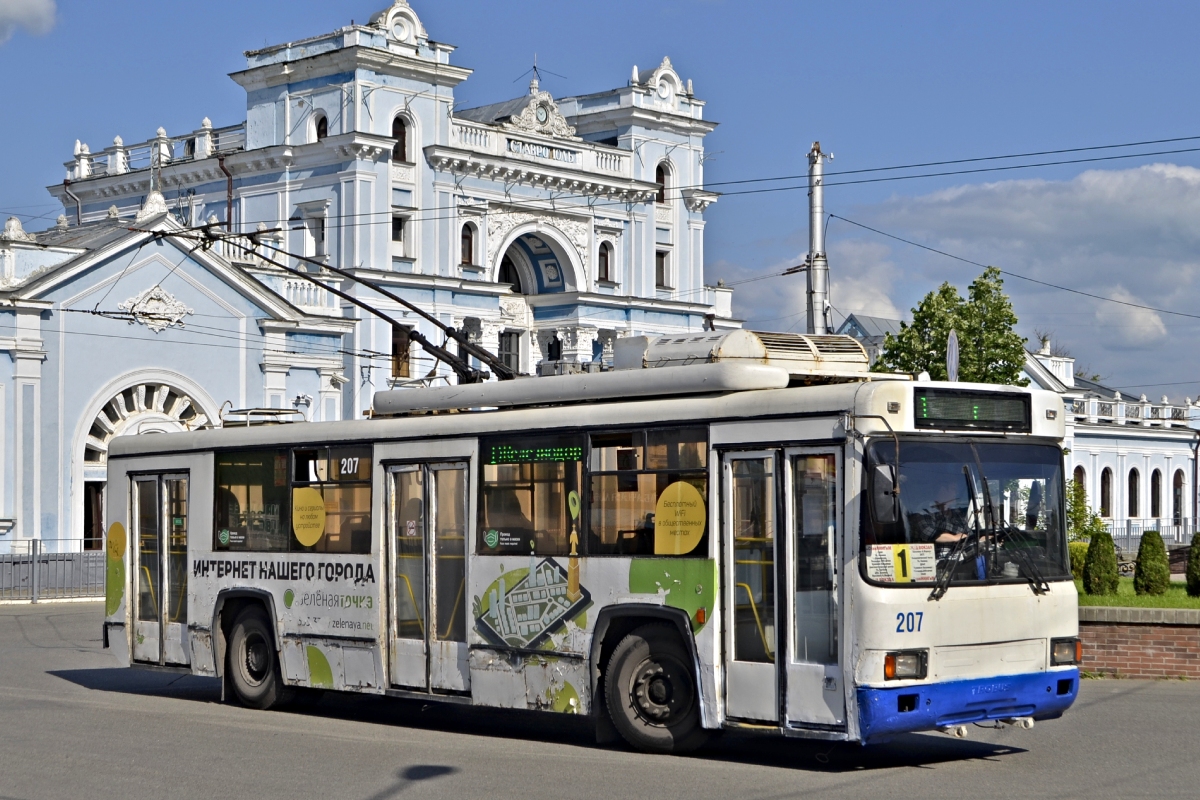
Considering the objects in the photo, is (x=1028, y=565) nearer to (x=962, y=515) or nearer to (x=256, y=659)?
(x=962, y=515)

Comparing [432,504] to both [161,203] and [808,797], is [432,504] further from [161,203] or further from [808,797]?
[161,203]

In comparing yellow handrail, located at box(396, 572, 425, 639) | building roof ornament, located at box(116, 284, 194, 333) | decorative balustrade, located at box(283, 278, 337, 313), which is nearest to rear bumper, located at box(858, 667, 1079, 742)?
yellow handrail, located at box(396, 572, 425, 639)

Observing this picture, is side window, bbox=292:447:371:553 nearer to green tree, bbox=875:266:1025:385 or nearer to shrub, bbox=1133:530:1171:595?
shrub, bbox=1133:530:1171:595

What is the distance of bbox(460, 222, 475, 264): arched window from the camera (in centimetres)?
5438

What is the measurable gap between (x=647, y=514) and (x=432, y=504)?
2388mm

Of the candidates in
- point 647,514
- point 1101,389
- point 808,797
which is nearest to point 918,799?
point 808,797

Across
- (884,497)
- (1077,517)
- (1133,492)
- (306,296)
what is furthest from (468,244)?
(884,497)

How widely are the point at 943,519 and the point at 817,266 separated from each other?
1404 centimetres

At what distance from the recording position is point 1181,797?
396 inches

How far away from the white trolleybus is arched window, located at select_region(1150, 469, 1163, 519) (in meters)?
62.4

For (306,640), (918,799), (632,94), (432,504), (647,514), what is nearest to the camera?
(918,799)

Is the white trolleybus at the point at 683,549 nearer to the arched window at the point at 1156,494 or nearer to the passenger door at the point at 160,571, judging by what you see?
the passenger door at the point at 160,571

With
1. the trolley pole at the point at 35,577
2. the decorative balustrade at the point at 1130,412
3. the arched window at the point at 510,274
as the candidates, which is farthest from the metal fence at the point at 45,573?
the decorative balustrade at the point at 1130,412

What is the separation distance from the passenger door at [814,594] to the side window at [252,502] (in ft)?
19.1
